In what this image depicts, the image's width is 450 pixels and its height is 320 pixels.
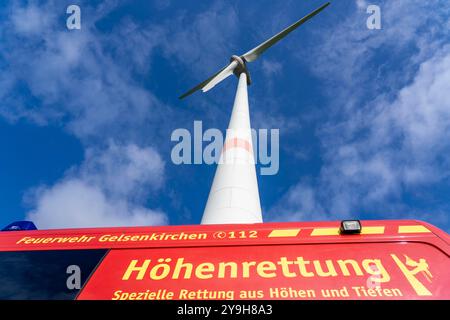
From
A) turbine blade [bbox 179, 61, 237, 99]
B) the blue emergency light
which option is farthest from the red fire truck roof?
turbine blade [bbox 179, 61, 237, 99]

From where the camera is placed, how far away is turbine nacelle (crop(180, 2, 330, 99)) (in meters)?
22.4

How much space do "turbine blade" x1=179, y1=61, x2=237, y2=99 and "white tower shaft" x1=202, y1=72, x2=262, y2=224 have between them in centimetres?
620

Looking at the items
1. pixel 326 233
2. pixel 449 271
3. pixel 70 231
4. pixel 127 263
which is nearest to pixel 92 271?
pixel 127 263

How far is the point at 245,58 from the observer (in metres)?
23.5

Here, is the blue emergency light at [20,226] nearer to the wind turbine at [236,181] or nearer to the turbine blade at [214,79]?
the wind turbine at [236,181]

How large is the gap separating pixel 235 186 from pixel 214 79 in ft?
36.9

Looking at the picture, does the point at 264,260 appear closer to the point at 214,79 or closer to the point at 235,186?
the point at 235,186

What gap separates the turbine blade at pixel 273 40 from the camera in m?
22.5

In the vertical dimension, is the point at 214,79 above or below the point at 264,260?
above

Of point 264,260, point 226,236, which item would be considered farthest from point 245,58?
point 264,260

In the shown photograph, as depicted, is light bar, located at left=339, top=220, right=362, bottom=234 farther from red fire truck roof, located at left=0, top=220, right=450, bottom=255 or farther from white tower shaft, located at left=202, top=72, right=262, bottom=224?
white tower shaft, located at left=202, top=72, right=262, bottom=224

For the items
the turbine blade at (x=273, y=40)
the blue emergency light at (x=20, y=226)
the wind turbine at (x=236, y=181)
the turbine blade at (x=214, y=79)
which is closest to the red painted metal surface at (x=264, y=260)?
the blue emergency light at (x=20, y=226)

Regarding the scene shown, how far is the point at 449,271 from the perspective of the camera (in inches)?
161

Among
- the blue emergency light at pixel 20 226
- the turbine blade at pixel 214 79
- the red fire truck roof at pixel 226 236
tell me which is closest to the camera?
the red fire truck roof at pixel 226 236
